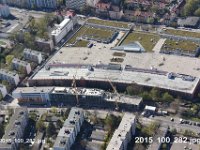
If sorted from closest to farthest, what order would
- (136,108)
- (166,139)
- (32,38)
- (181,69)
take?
(166,139)
(136,108)
(181,69)
(32,38)

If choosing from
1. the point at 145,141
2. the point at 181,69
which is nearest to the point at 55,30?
the point at 181,69

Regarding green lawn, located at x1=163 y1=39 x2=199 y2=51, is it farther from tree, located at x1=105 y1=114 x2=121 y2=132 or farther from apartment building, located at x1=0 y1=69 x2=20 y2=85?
apartment building, located at x1=0 y1=69 x2=20 y2=85

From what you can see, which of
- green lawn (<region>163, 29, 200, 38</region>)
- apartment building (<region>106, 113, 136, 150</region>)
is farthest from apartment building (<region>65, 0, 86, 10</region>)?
apartment building (<region>106, 113, 136, 150</region>)

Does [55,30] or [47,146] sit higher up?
[55,30]

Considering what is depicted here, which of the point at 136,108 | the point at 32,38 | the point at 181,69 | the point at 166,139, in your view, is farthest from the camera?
the point at 32,38

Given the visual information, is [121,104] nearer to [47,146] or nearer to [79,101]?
[79,101]

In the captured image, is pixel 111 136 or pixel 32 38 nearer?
pixel 111 136

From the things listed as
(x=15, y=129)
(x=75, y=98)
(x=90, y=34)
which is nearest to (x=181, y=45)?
(x=90, y=34)
